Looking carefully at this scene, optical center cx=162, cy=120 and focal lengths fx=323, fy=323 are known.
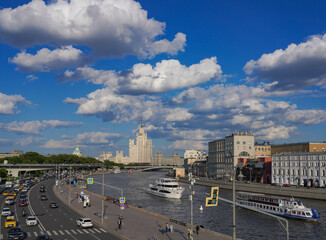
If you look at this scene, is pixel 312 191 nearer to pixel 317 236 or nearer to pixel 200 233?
pixel 317 236

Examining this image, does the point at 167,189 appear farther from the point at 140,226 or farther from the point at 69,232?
the point at 69,232

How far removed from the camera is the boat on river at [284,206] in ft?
223

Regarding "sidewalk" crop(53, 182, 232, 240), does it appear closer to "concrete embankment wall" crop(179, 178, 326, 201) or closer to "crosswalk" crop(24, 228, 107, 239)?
"crosswalk" crop(24, 228, 107, 239)

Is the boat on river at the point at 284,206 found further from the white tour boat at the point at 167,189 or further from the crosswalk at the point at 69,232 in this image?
the crosswalk at the point at 69,232

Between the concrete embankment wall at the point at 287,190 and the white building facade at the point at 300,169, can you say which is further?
the white building facade at the point at 300,169

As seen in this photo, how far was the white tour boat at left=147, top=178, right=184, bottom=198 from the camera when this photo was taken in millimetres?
113856

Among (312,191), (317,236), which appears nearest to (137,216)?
(317,236)

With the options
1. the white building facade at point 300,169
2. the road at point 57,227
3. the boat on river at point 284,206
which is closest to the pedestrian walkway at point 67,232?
the road at point 57,227

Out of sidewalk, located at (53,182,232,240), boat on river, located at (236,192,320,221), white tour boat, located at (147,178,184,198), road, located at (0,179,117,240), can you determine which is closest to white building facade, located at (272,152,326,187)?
boat on river, located at (236,192,320,221)

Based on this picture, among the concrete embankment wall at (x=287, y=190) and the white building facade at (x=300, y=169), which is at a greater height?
the white building facade at (x=300, y=169)

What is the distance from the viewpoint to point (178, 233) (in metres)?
46.0

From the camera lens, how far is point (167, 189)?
117 m

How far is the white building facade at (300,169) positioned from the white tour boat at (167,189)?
42.7 meters

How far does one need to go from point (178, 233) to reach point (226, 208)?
44.2 m
